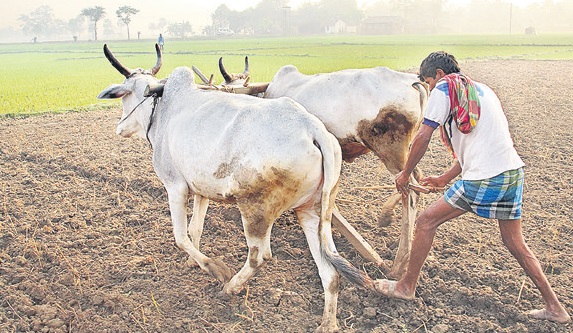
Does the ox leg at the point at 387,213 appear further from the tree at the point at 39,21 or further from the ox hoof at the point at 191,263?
the tree at the point at 39,21

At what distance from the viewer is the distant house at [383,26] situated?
91.9m

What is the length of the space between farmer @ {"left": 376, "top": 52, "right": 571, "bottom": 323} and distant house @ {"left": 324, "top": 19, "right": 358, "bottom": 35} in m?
105

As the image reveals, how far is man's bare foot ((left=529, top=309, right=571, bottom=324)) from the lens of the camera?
4.10m

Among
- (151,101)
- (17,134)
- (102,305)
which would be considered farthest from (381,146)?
(17,134)

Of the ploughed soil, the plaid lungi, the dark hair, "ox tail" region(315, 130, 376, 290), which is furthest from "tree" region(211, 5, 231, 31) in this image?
the plaid lungi

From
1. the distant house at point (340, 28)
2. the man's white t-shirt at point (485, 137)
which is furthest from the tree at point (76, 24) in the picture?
the man's white t-shirt at point (485, 137)

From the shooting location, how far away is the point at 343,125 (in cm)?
583

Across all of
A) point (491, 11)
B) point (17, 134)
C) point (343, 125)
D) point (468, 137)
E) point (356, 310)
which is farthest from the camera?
point (491, 11)

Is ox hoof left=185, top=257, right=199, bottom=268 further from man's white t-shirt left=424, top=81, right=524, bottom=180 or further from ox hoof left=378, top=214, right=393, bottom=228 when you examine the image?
man's white t-shirt left=424, top=81, right=524, bottom=180

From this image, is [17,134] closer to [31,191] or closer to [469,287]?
[31,191]

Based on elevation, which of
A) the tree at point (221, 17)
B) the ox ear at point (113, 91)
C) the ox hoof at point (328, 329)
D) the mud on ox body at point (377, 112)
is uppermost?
the tree at point (221, 17)

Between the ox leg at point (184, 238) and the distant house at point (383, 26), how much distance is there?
9114 centimetres

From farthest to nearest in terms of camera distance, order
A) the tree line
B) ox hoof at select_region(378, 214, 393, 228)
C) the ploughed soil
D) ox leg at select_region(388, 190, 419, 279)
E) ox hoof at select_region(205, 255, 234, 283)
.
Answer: the tree line < ox hoof at select_region(378, 214, 393, 228) < ox leg at select_region(388, 190, 419, 279) < ox hoof at select_region(205, 255, 234, 283) < the ploughed soil

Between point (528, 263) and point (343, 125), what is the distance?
7.82 ft
